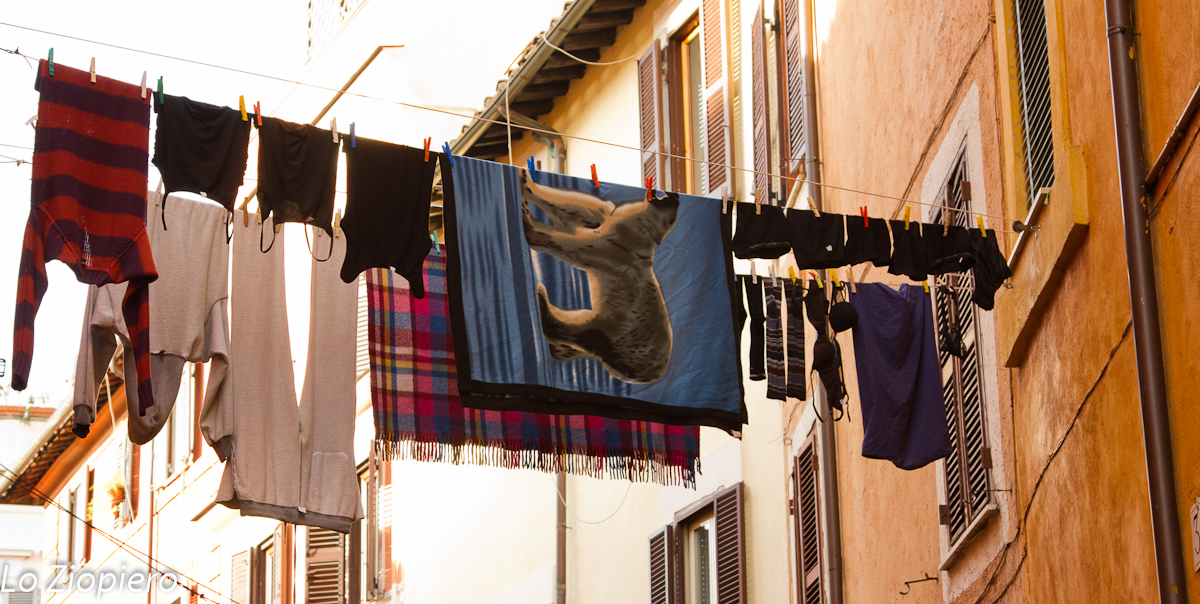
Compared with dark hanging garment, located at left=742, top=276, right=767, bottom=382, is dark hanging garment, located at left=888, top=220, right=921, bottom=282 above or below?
above

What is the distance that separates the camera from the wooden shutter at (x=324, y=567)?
1894cm

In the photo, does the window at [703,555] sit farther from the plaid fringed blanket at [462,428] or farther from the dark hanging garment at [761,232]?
the dark hanging garment at [761,232]

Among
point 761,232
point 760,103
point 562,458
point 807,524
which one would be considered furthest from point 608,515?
point 761,232

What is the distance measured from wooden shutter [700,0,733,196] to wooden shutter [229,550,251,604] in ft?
33.2

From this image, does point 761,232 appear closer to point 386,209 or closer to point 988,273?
point 988,273

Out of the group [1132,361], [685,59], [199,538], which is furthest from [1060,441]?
[199,538]

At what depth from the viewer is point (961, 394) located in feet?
29.2

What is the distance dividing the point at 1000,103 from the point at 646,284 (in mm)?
1886

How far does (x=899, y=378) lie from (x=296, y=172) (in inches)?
113

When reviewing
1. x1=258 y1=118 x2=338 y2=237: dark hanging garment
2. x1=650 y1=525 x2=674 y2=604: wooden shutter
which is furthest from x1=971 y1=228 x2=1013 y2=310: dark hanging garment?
x1=650 y1=525 x2=674 y2=604: wooden shutter

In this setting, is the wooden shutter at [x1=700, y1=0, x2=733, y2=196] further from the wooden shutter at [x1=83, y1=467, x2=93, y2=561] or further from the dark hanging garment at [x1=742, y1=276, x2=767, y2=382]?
the wooden shutter at [x1=83, y1=467, x2=93, y2=561]

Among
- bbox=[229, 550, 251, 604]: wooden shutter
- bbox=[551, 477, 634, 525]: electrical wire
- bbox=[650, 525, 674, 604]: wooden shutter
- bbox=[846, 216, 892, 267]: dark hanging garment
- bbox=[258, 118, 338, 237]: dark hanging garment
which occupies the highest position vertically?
bbox=[258, 118, 338, 237]: dark hanging garment

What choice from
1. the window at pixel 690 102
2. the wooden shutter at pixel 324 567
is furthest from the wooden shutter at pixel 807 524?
the wooden shutter at pixel 324 567

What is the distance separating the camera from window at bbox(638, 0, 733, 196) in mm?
13508
